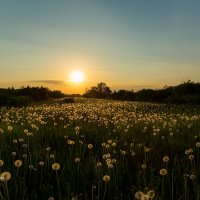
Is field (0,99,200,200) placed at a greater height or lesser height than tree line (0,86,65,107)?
lesser

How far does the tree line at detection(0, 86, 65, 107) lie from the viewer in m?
21.3

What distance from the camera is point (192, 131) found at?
7.68 meters

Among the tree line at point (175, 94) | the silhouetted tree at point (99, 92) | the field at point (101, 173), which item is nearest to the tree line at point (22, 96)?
the tree line at point (175, 94)

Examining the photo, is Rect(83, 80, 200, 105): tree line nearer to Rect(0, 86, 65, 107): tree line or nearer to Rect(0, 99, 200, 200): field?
Rect(0, 86, 65, 107): tree line

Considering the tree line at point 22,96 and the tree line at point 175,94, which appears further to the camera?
the tree line at point 175,94

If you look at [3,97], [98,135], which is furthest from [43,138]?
[3,97]

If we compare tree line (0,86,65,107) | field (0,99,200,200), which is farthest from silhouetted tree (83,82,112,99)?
field (0,99,200,200)

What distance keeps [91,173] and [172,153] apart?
5.99 feet

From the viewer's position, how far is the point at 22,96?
23.5 meters

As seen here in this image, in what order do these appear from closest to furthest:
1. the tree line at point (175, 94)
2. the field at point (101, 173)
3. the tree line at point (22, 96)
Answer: the field at point (101, 173) → the tree line at point (22, 96) → the tree line at point (175, 94)

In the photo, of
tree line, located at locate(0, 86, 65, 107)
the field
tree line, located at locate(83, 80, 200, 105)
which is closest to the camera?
the field

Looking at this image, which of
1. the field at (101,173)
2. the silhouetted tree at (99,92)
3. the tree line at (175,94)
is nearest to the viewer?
the field at (101,173)

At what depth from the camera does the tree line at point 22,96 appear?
21312 millimetres

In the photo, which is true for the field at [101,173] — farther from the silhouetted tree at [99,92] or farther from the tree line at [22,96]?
the silhouetted tree at [99,92]
